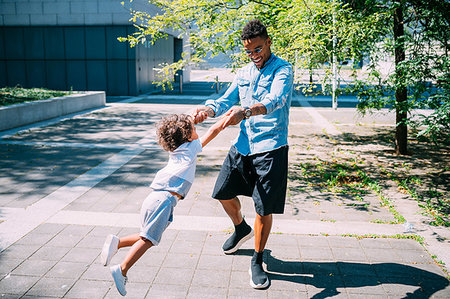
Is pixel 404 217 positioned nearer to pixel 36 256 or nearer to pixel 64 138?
pixel 36 256

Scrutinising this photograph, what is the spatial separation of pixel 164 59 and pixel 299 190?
22915 millimetres

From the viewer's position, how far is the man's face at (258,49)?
3168 millimetres

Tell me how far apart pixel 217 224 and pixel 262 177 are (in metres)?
1.54

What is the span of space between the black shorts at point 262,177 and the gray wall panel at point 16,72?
21526 millimetres

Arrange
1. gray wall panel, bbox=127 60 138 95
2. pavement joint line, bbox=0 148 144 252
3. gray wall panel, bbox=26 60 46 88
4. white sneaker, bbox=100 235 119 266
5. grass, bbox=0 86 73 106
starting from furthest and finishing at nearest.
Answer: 1. gray wall panel, bbox=26 60 46 88
2. gray wall panel, bbox=127 60 138 95
3. grass, bbox=0 86 73 106
4. pavement joint line, bbox=0 148 144 252
5. white sneaker, bbox=100 235 119 266

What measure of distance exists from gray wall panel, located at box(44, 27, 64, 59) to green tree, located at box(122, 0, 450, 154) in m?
15.5

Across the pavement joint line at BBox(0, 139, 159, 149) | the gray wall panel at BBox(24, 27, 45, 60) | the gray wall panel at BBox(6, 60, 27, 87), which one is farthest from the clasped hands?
the gray wall panel at BBox(6, 60, 27, 87)

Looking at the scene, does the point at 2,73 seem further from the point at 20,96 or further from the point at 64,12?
the point at 20,96

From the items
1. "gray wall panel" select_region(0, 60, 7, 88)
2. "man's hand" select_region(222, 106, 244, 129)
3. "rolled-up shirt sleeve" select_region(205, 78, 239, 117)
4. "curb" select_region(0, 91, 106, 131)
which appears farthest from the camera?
"gray wall panel" select_region(0, 60, 7, 88)

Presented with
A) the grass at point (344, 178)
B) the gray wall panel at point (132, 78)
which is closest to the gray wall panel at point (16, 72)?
the gray wall panel at point (132, 78)

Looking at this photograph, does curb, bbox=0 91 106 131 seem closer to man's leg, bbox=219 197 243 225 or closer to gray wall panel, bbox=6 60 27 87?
gray wall panel, bbox=6 60 27 87

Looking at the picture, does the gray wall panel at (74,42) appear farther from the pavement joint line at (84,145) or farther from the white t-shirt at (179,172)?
the white t-shirt at (179,172)

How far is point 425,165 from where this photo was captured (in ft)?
24.5

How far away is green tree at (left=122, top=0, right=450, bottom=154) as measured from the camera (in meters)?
6.14
